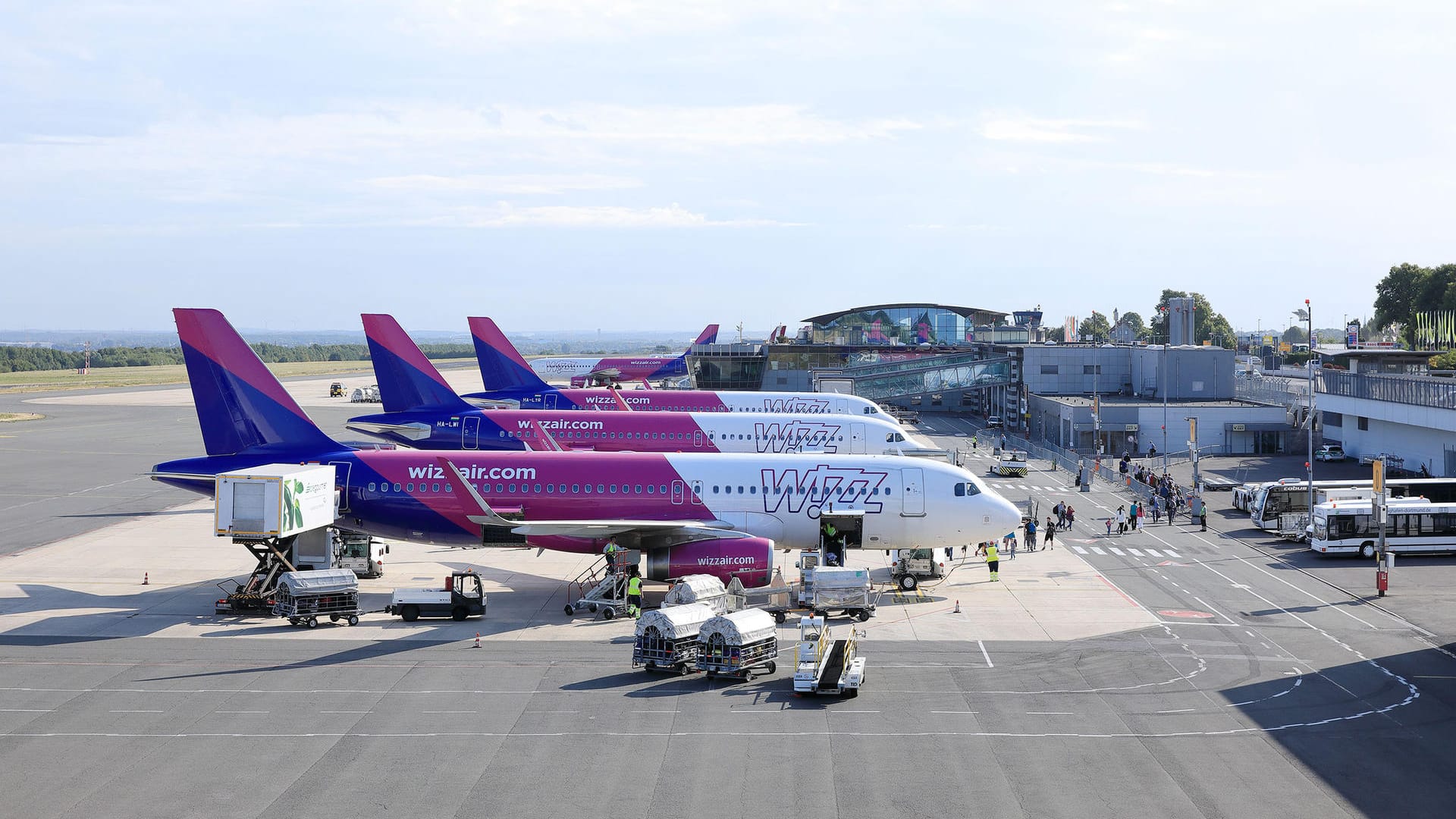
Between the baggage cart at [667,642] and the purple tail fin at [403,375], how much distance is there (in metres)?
33.7

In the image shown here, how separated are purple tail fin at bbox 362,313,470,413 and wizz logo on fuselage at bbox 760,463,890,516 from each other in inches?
1040

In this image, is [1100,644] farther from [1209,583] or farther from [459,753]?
[459,753]

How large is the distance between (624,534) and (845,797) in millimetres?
18805

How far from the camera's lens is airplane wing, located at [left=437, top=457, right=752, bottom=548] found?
39812mm

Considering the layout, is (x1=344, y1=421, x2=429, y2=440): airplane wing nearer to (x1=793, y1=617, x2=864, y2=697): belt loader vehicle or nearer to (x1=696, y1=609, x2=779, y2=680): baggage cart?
(x1=696, y1=609, x2=779, y2=680): baggage cart

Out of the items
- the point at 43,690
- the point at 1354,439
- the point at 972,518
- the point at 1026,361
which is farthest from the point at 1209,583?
the point at 1026,361

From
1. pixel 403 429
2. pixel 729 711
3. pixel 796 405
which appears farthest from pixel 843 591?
pixel 796 405

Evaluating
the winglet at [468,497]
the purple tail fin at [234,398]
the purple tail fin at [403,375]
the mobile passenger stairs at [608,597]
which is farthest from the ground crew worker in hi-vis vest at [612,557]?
the purple tail fin at [403,375]

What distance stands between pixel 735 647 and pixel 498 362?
5543 centimetres

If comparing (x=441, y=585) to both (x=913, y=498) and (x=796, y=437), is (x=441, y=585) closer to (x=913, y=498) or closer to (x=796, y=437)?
(x=913, y=498)

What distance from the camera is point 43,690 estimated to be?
29.9 meters

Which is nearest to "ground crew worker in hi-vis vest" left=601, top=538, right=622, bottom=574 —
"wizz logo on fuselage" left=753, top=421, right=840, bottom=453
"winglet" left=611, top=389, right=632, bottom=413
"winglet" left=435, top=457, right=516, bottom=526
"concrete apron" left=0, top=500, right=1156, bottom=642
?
"concrete apron" left=0, top=500, right=1156, bottom=642

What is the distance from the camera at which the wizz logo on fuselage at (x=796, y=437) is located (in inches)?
2469

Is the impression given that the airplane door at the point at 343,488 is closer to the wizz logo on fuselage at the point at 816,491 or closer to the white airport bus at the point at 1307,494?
the wizz logo on fuselage at the point at 816,491
